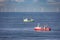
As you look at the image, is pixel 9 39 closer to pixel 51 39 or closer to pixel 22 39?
pixel 22 39

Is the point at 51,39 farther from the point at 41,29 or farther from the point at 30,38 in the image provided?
the point at 41,29

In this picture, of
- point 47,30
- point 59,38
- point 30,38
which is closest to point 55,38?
point 59,38

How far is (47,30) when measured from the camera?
4727 millimetres

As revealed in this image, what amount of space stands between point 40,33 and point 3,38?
0.96 meters

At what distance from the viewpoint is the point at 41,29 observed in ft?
15.6

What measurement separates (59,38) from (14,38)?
711mm

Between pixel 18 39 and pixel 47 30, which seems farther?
pixel 47 30

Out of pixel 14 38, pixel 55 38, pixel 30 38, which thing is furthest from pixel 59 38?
pixel 14 38

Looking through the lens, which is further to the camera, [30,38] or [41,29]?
[41,29]

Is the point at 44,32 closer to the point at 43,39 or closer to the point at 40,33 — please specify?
the point at 40,33

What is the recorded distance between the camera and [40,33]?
476 cm

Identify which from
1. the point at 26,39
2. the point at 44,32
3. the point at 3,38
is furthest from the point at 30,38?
the point at 44,32

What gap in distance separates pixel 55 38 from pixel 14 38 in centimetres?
64

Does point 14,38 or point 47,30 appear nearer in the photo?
point 14,38
